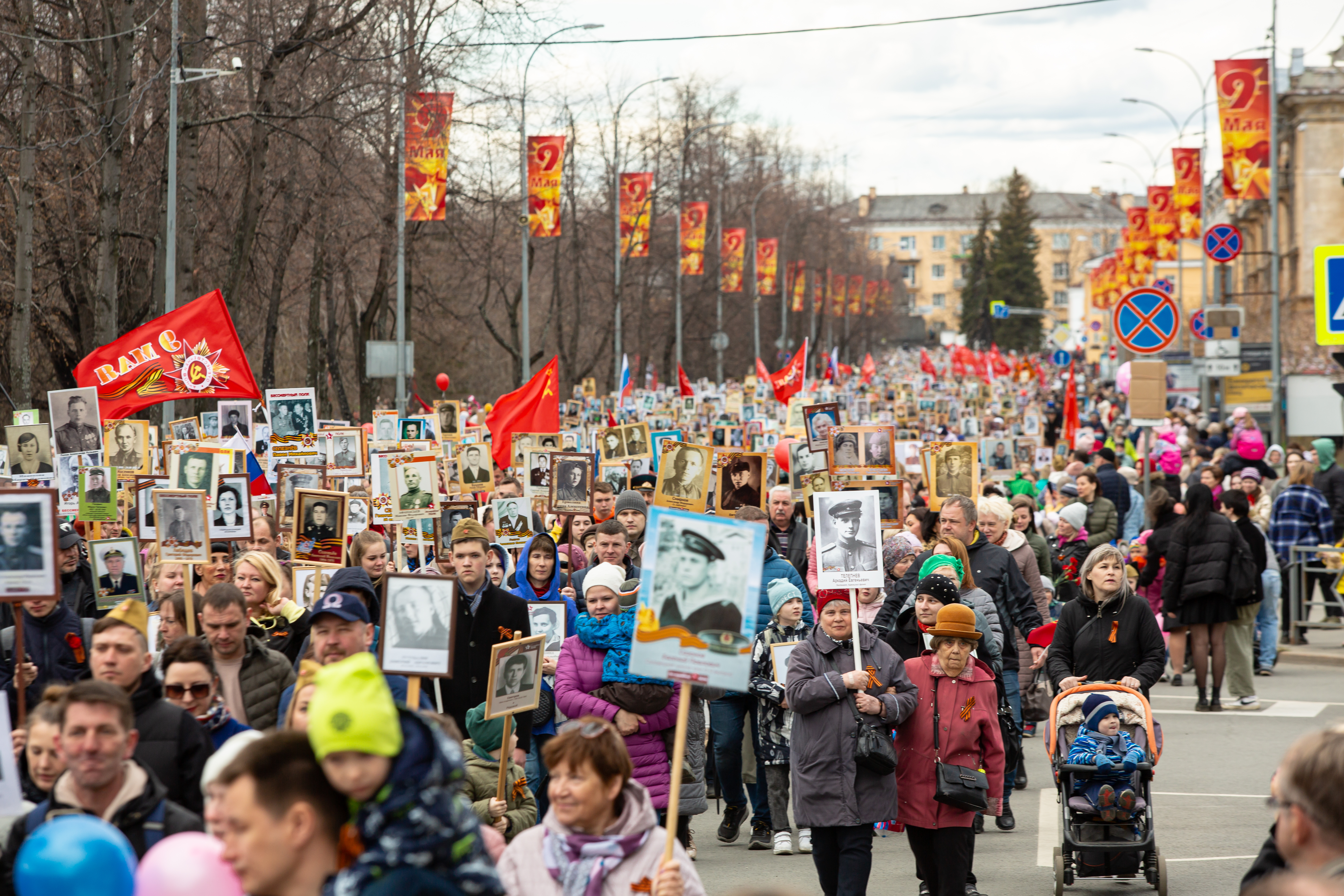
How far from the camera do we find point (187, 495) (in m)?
9.58

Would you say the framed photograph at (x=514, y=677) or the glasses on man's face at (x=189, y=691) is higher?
the glasses on man's face at (x=189, y=691)

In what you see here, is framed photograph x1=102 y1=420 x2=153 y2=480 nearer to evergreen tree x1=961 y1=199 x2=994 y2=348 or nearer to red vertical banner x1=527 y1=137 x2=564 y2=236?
red vertical banner x1=527 y1=137 x2=564 y2=236

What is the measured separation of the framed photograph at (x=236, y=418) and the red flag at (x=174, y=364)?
1808 millimetres

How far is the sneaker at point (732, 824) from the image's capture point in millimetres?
9477

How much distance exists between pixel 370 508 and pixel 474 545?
637cm

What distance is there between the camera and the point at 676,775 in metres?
4.88

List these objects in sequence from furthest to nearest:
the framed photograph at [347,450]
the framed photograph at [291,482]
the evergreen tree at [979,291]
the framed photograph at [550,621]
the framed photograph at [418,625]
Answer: the evergreen tree at [979,291], the framed photograph at [347,450], the framed photograph at [291,482], the framed photograph at [550,621], the framed photograph at [418,625]

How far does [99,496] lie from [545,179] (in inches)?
804

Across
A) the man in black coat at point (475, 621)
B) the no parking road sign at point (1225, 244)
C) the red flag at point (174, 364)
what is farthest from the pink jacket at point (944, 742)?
the no parking road sign at point (1225, 244)

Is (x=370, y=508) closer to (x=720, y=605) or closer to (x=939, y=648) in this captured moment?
(x=939, y=648)

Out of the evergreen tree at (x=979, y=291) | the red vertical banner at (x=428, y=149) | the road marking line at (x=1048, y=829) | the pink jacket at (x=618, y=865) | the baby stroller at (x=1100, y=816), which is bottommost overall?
the road marking line at (x=1048, y=829)

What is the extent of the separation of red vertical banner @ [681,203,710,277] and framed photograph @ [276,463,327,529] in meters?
30.0

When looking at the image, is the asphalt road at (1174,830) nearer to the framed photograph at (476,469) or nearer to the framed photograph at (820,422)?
the framed photograph at (820,422)

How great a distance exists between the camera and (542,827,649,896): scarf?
4.44m
